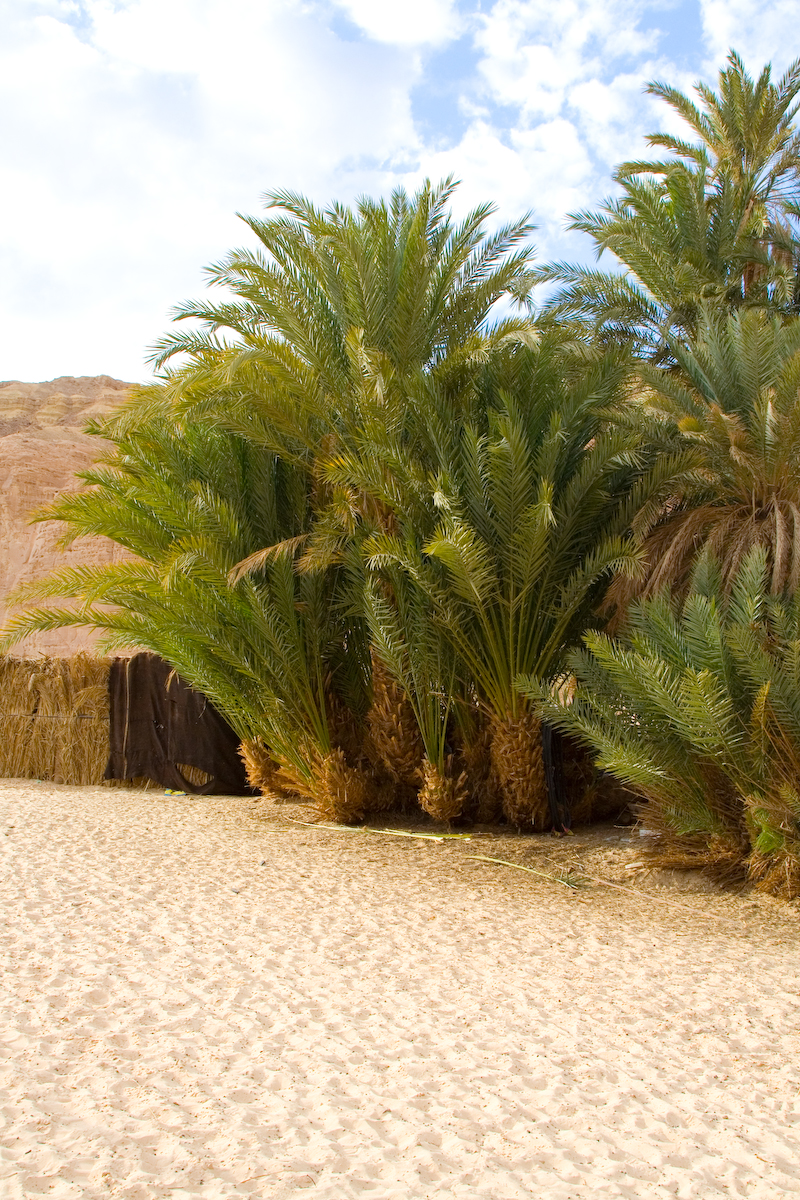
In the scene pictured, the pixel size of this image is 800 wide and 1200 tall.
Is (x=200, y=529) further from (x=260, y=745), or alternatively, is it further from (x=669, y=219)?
(x=669, y=219)

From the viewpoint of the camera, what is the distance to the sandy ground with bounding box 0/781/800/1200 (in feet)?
9.39

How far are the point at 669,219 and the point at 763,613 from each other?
9.64 m

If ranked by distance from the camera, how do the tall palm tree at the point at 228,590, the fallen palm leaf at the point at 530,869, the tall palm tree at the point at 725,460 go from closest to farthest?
the tall palm tree at the point at 725,460
the fallen palm leaf at the point at 530,869
the tall palm tree at the point at 228,590

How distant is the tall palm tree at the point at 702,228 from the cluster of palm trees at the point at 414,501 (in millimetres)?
4802

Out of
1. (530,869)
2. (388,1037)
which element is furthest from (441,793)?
(388,1037)

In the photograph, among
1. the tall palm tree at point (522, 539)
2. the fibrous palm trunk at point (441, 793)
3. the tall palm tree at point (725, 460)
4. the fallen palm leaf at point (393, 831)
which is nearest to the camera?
the tall palm tree at point (725, 460)

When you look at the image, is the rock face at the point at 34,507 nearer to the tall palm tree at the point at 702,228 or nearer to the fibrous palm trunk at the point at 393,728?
the tall palm tree at the point at 702,228

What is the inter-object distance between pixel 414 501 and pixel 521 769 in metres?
2.61

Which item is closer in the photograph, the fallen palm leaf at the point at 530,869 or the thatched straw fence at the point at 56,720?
the fallen palm leaf at the point at 530,869

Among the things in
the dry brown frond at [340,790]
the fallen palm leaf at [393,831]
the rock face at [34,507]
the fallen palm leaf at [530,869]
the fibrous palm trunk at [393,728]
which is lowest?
the fallen palm leaf at [530,869]

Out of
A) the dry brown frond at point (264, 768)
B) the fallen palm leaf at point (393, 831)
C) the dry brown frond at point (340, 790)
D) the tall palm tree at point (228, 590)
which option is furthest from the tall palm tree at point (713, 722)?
the dry brown frond at point (264, 768)

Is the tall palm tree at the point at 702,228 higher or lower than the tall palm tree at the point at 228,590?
higher

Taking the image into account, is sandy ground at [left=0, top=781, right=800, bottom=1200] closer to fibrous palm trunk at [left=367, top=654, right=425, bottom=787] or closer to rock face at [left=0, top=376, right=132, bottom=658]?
fibrous palm trunk at [left=367, top=654, right=425, bottom=787]

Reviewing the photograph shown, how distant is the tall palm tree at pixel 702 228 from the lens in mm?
13812
